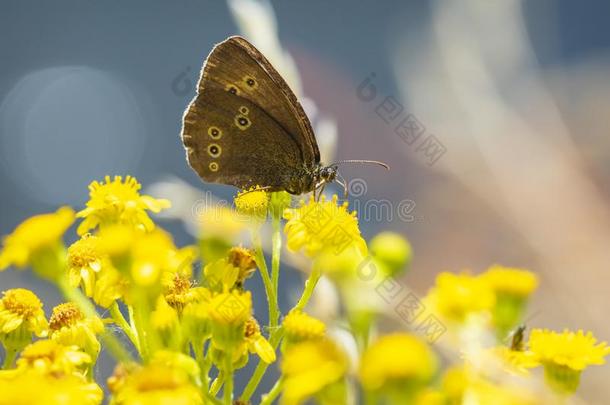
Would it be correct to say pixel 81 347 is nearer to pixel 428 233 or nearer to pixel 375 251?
pixel 375 251

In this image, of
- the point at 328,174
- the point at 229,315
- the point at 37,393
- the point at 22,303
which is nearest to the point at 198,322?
the point at 229,315

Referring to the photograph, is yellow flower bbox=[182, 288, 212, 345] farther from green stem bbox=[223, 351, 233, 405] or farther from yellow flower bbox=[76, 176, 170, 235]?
yellow flower bbox=[76, 176, 170, 235]

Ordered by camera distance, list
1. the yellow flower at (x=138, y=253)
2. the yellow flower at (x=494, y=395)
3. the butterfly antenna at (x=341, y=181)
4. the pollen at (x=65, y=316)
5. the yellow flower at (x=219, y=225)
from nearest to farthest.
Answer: the yellow flower at (x=494, y=395) < the yellow flower at (x=138, y=253) < the yellow flower at (x=219, y=225) < the pollen at (x=65, y=316) < the butterfly antenna at (x=341, y=181)

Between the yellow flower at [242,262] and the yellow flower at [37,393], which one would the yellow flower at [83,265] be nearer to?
the yellow flower at [242,262]

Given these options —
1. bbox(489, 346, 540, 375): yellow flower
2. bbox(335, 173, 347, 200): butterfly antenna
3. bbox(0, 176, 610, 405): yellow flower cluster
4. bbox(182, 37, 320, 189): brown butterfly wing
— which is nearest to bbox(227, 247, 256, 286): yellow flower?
bbox(0, 176, 610, 405): yellow flower cluster

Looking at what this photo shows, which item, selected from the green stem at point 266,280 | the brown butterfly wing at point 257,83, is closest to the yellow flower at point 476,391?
the green stem at point 266,280

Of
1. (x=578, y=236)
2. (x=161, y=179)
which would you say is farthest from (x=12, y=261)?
(x=578, y=236)

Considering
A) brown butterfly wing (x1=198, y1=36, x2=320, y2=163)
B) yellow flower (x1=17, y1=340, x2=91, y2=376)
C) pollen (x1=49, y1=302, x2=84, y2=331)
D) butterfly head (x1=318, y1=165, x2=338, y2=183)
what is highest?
brown butterfly wing (x1=198, y1=36, x2=320, y2=163)

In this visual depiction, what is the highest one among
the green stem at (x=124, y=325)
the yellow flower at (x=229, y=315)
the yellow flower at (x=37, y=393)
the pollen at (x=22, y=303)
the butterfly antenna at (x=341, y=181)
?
the butterfly antenna at (x=341, y=181)
